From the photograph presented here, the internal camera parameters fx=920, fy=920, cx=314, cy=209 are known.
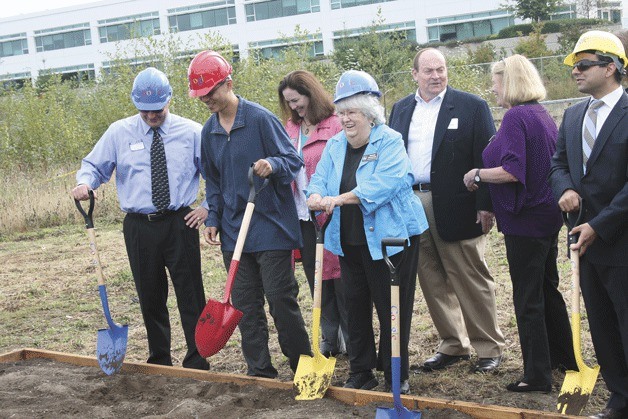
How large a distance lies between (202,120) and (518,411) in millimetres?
11353

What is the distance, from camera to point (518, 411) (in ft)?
14.6

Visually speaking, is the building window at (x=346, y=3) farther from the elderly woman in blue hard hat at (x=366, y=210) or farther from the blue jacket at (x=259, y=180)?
the elderly woman in blue hard hat at (x=366, y=210)

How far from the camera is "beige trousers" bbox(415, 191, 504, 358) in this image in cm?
588

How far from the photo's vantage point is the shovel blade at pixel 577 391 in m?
4.49

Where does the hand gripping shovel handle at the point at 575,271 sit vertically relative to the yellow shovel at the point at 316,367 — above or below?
above

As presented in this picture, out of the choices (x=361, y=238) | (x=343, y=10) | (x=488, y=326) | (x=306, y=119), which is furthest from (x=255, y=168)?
(x=343, y=10)

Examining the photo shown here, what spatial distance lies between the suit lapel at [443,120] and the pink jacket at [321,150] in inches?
35.9

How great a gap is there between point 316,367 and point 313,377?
2.6 inches

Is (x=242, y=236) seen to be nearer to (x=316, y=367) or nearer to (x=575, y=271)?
(x=316, y=367)

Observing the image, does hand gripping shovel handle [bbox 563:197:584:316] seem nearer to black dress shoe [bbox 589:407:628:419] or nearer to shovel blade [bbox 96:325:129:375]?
black dress shoe [bbox 589:407:628:419]

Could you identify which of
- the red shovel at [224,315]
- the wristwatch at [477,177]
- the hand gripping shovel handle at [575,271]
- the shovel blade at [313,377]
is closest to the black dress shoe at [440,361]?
the shovel blade at [313,377]

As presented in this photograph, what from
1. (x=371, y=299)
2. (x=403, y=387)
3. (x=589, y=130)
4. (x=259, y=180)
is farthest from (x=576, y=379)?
(x=259, y=180)

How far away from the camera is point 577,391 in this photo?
4516mm

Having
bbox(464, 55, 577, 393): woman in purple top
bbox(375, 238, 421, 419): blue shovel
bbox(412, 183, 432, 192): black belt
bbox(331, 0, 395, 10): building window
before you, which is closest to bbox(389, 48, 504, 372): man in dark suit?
bbox(412, 183, 432, 192): black belt
